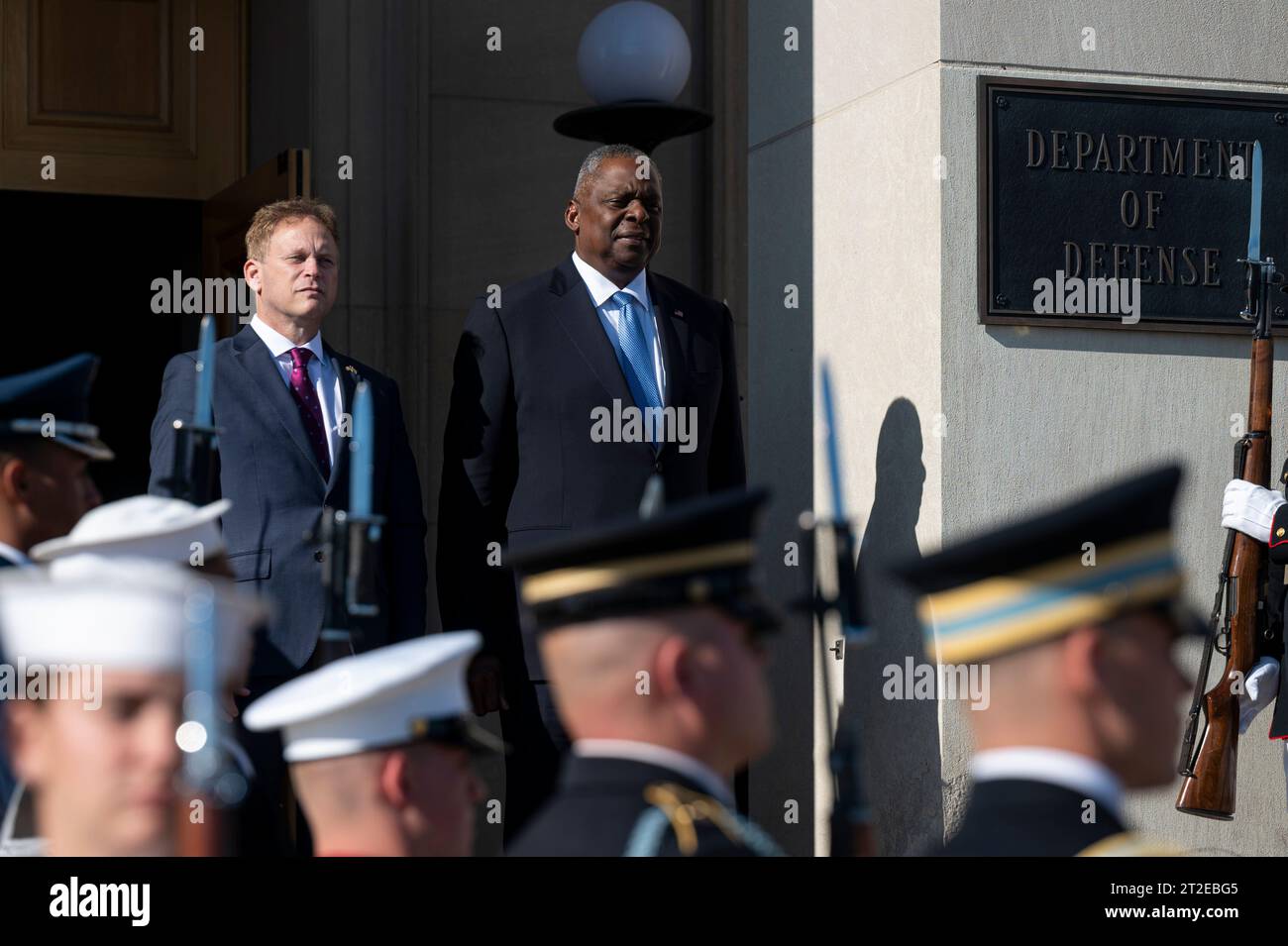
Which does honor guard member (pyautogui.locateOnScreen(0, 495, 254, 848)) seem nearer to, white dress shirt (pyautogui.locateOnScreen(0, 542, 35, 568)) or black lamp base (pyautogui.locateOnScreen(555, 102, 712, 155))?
white dress shirt (pyautogui.locateOnScreen(0, 542, 35, 568))

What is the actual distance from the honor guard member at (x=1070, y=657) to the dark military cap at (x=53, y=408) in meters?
1.38

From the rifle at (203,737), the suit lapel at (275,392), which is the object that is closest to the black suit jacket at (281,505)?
the suit lapel at (275,392)

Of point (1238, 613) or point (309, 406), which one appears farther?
point (1238, 613)

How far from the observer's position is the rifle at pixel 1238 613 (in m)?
4.79

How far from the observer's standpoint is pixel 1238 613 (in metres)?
4.95

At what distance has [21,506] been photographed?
9.66 ft

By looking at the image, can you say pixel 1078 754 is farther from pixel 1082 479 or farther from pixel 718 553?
pixel 1082 479

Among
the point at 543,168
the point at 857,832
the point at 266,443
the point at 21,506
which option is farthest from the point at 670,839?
the point at 543,168

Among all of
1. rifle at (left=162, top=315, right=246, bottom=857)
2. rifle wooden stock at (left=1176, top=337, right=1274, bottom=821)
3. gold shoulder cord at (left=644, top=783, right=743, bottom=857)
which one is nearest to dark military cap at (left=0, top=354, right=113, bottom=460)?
rifle at (left=162, top=315, right=246, bottom=857)

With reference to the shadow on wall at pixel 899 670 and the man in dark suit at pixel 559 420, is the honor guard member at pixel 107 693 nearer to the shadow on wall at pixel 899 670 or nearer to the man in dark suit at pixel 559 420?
the man in dark suit at pixel 559 420

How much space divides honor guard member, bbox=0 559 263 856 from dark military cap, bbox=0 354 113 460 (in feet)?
1.87

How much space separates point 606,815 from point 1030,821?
18.5 inches

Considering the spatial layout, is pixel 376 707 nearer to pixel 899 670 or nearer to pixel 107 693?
pixel 107 693

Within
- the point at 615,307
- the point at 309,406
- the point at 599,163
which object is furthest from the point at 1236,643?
the point at 309,406
